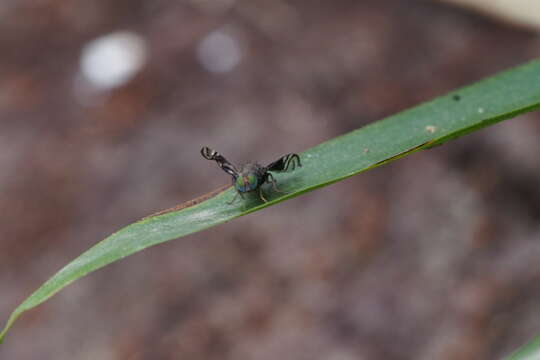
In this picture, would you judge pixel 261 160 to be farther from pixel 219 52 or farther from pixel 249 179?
pixel 249 179

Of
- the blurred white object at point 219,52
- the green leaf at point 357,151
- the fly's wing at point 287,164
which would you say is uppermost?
the blurred white object at point 219,52

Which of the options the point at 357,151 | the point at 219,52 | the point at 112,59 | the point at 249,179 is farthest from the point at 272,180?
the point at 112,59

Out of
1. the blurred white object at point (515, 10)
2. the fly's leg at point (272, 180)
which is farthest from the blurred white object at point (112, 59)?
the fly's leg at point (272, 180)

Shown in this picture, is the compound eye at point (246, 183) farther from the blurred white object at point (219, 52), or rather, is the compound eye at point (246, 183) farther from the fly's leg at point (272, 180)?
the blurred white object at point (219, 52)

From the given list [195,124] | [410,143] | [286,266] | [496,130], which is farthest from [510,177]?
[410,143]

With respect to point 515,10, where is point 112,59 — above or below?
above

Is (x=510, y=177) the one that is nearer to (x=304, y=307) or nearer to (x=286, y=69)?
(x=304, y=307)

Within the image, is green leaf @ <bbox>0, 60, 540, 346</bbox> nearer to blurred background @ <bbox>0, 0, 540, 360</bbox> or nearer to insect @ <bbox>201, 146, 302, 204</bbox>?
insect @ <bbox>201, 146, 302, 204</bbox>
